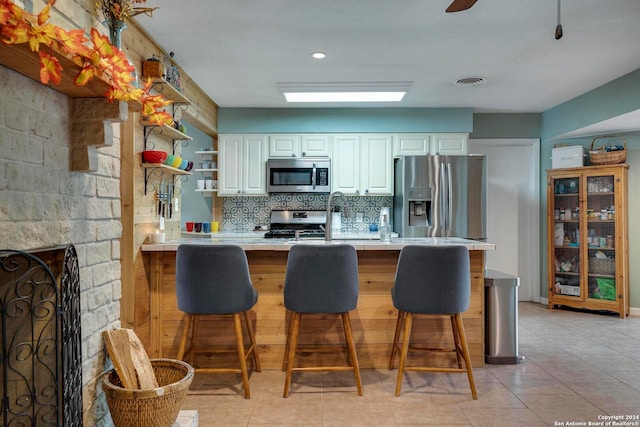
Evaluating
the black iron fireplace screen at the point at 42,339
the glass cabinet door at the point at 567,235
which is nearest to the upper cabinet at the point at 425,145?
the glass cabinet door at the point at 567,235

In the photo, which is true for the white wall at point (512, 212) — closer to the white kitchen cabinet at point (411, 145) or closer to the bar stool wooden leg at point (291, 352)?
the white kitchen cabinet at point (411, 145)

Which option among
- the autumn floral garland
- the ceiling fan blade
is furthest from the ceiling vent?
the autumn floral garland

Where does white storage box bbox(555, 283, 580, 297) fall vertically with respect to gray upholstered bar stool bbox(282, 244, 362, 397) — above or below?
below

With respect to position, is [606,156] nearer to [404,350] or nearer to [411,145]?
[411,145]

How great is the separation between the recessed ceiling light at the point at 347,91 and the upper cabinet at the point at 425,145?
0.69 meters

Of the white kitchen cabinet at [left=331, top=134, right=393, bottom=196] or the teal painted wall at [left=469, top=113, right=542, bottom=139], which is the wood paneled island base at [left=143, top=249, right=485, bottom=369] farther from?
the teal painted wall at [left=469, top=113, right=542, bottom=139]

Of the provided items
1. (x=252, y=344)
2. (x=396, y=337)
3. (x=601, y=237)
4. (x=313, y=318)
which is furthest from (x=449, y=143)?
(x=252, y=344)

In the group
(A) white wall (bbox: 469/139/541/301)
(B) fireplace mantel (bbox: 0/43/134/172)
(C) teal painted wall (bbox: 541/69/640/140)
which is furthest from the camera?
(A) white wall (bbox: 469/139/541/301)

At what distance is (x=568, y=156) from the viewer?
5078mm

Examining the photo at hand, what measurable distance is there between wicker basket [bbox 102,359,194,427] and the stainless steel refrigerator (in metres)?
3.51

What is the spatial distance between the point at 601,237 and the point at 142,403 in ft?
16.6

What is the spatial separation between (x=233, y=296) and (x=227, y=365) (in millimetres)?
762

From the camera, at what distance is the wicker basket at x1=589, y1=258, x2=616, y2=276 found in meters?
4.91

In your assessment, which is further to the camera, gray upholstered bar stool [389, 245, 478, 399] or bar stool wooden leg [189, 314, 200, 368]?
bar stool wooden leg [189, 314, 200, 368]
